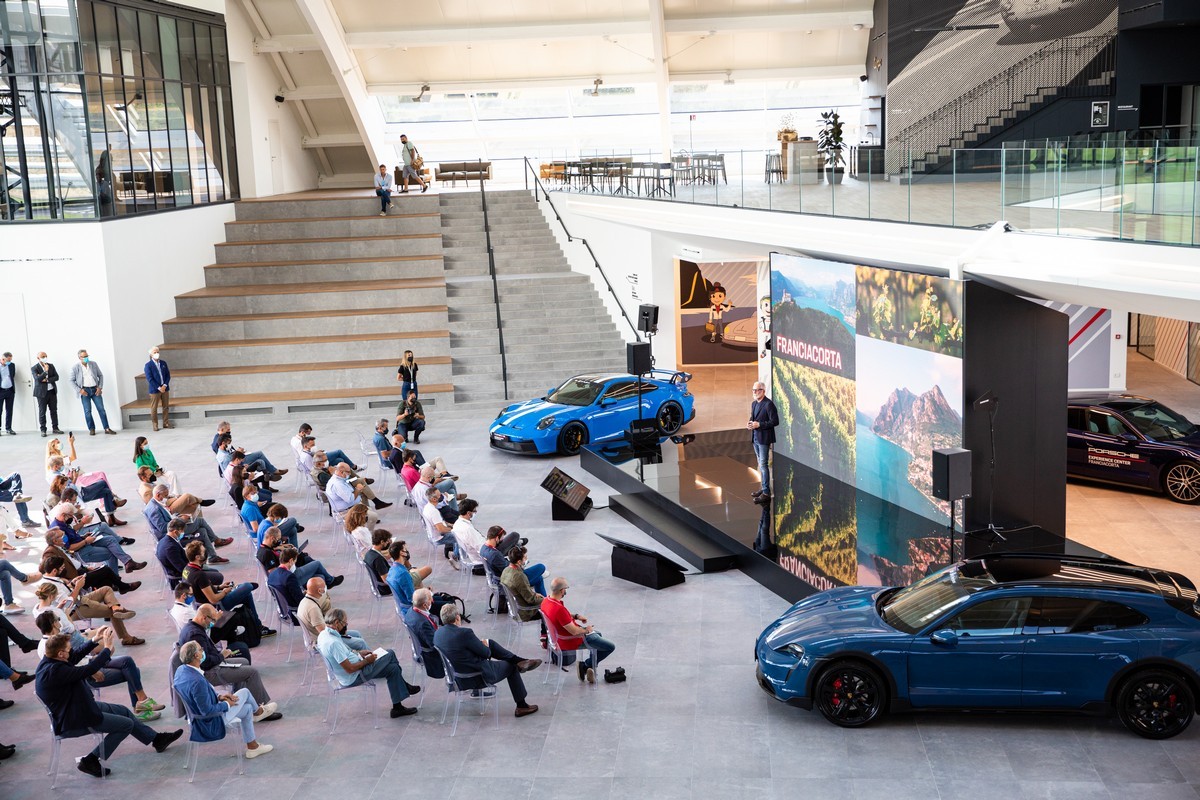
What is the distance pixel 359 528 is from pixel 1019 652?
6248 millimetres

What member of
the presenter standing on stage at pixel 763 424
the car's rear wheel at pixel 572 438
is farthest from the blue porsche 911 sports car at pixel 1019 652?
the car's rear wheel at pixel 572 438

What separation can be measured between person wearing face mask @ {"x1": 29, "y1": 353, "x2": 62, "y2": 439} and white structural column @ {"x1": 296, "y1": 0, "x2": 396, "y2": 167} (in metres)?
10.7

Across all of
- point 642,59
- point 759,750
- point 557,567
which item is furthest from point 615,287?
point 759,750

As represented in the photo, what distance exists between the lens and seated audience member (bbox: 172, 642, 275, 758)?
26.2ft

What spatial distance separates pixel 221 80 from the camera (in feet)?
91.6

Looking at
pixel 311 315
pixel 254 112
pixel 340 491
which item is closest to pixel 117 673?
pixel 340 491

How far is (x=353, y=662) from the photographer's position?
8.70 m

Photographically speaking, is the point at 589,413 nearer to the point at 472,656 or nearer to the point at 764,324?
the point at 764,324

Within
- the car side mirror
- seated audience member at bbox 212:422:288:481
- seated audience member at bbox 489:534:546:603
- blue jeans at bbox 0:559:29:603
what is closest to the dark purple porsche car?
the car side mirror

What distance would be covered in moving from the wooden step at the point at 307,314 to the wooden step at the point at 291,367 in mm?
1355

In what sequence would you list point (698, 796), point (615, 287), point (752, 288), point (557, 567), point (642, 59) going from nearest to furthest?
point (698, 796), point (557, 567), point (615, 287), point (752, 288), point (642, 59)

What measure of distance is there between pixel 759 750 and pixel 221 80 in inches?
970

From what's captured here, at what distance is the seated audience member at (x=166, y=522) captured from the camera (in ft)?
38.8

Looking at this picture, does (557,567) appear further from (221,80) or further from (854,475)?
(221,80)
